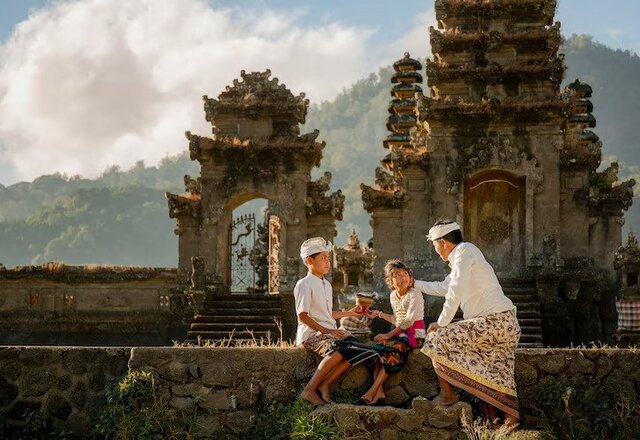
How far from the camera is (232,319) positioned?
1953cm

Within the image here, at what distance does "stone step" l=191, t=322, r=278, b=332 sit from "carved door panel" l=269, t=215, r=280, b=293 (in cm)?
199

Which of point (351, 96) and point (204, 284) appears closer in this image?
point (204, 284)

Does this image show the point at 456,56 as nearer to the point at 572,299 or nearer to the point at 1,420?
the point at 572,299

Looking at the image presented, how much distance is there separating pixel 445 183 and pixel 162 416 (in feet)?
Result: 39.7

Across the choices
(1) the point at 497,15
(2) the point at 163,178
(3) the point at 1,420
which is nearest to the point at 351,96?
(2) the point at 163,178

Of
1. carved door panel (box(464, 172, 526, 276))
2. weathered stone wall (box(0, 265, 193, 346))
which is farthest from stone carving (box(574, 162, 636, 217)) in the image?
weathered stone wall (box(0, 265, 193, 346))

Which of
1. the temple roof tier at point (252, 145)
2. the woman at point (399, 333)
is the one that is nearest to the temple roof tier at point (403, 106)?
the temple roof tier at point (252, 145)

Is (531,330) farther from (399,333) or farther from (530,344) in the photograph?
(399,333)

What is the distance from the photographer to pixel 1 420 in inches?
399

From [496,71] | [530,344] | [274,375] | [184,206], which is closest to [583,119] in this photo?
[496,71]

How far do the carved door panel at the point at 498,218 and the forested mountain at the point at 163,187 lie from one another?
42.0 m

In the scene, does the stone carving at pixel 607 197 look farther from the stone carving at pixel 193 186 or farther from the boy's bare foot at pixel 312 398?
the boy's bare foot at pixel 312 398

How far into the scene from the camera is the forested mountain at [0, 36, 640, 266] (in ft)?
285

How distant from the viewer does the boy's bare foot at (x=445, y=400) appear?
30.2 ft
